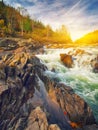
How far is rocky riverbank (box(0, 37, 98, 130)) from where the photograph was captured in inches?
377

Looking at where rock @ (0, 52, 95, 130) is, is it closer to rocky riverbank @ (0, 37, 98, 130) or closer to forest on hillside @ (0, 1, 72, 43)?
rocky riverbank @ (0, 37, 98, 130)

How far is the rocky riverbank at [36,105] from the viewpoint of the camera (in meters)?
9.59

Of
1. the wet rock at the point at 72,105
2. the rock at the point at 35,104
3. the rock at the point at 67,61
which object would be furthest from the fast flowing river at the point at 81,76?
the rock at the point at 35,104

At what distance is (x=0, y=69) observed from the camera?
516 inches

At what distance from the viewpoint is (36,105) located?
1112 centimetres

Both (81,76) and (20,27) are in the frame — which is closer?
(81,76)

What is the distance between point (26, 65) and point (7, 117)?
6980mm

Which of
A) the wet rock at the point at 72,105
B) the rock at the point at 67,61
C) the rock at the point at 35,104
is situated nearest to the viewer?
the rock at the point at 35,104

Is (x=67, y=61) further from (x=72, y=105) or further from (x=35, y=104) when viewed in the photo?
(x=35, y=104)

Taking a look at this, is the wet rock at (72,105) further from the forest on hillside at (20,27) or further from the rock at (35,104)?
the forest on hillside at (20,27)

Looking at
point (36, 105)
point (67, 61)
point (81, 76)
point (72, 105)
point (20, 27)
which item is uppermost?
point (20, 27)

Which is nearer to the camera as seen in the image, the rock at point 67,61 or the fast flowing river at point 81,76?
the fast flowing river at point 81,76

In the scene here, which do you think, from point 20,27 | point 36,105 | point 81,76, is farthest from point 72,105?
point 20,27

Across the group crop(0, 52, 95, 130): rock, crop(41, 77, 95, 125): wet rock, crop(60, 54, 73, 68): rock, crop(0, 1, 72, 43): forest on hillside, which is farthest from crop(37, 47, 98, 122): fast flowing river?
crop(0, 1, 72, 43): forest on hillside
